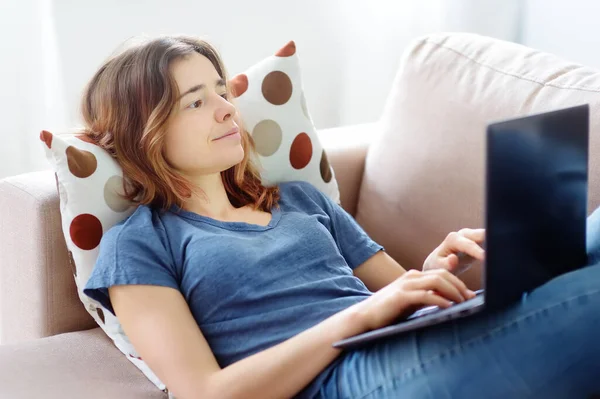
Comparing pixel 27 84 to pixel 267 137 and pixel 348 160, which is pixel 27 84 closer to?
pixel 267 137

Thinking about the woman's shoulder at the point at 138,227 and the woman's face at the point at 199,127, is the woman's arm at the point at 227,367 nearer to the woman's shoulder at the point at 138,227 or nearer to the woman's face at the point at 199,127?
the woman's shoulder at the point at 138,227

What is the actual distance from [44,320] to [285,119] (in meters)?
0.58

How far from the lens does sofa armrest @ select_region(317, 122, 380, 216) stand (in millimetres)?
1691

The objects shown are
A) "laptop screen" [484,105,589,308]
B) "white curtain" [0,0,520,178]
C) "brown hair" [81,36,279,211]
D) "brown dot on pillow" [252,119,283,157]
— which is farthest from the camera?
"white curtain" [0,0,520,178]

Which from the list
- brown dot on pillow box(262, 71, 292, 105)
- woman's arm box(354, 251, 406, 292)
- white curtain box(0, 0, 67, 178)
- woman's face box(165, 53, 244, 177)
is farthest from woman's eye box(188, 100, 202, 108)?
white curtain box(0, 0, 67, 178)

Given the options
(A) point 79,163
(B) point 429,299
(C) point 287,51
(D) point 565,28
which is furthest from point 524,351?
(D) point 565,28

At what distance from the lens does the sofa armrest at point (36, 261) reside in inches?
52.4

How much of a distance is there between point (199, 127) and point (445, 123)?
0.51 metres

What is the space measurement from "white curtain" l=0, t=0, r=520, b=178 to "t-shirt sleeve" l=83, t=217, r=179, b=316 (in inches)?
29.3

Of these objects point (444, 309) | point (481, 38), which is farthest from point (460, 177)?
point (444, 309)

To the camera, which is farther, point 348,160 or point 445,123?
point 348,160

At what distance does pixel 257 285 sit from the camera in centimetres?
119

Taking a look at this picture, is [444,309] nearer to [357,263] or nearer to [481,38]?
[357,263]

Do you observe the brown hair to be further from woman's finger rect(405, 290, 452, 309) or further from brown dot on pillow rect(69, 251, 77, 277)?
woman's finger rect(405, 290, 452, 309)
